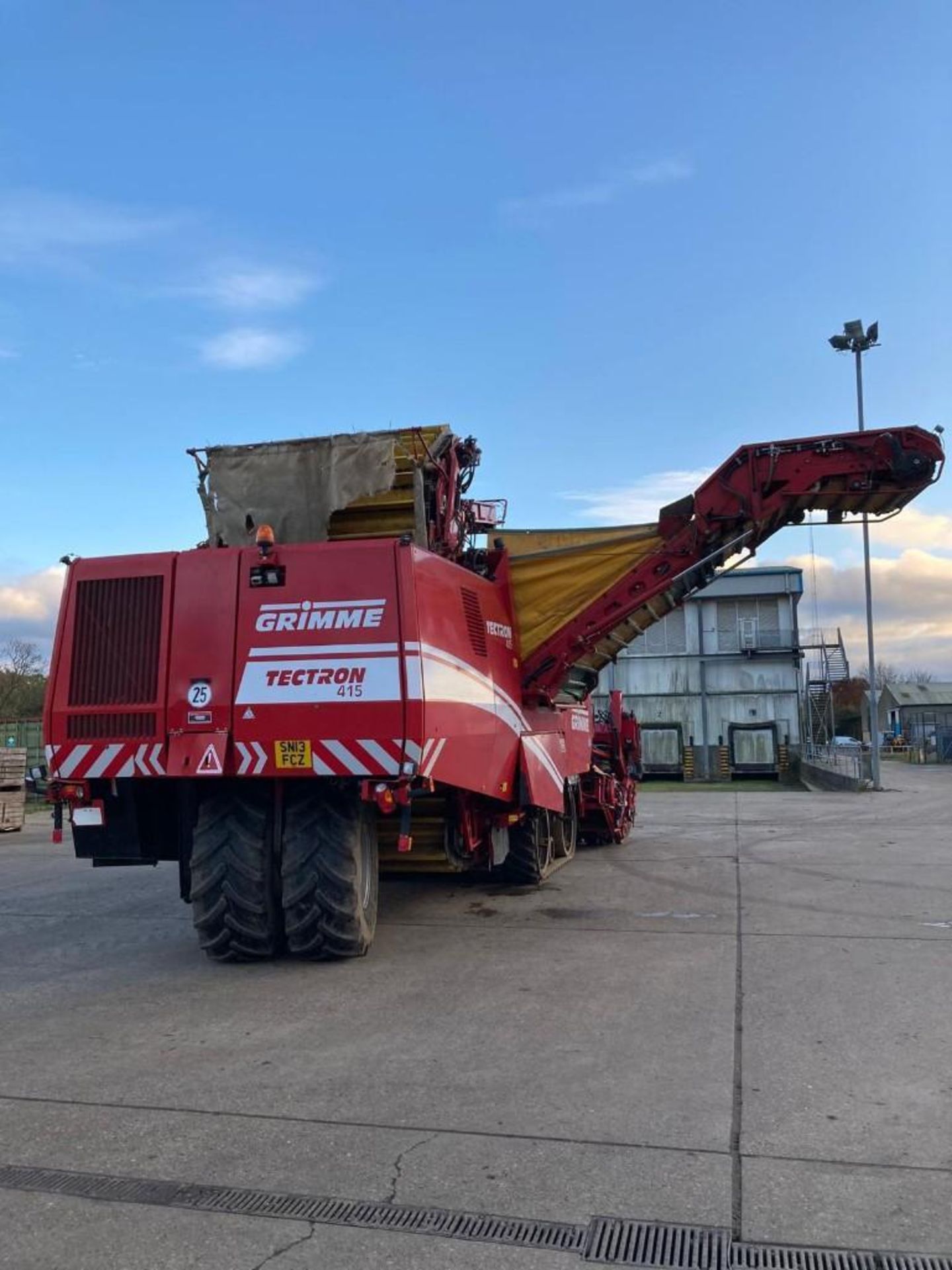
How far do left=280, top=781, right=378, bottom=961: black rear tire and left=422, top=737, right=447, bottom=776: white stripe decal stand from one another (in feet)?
2.04

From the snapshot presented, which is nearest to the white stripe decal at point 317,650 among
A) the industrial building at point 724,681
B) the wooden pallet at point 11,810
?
the wooden pallet at point 11,810

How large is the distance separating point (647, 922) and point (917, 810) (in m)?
14.5

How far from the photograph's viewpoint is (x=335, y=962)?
7.67 metres

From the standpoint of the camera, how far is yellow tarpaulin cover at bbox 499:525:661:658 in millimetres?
10266

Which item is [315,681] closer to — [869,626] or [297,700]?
[297,700]

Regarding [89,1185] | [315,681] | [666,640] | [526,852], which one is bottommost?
[89,1185]

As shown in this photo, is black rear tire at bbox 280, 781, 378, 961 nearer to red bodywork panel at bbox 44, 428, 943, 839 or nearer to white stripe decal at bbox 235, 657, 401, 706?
red bodywork panel at bbox 44, 428, 943, 839

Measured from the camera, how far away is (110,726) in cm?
745

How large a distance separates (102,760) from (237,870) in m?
1.23

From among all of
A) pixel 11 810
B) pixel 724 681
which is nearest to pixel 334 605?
pixel 11 810

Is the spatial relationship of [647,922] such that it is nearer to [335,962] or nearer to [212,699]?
[335,962]

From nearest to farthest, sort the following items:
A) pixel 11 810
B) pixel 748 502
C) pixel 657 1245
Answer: pixel 657 1245
pixel 748 502
pixel 11 810

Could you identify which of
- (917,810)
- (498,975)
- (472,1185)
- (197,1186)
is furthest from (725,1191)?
(917,810)

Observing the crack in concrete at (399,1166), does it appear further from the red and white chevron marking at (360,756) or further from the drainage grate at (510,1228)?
the red and white chevron marking at (360,756)
